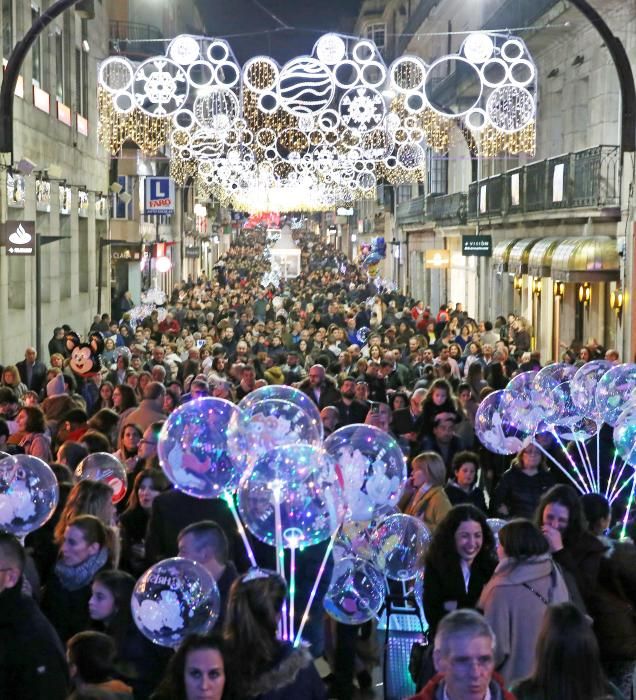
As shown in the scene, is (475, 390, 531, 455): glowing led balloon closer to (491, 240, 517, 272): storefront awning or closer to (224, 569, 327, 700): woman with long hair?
(224, 569, 327, 700): woman with long hair

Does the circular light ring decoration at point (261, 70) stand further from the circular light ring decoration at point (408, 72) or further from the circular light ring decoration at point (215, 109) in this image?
the circular light ring decoration at point (215, 109)

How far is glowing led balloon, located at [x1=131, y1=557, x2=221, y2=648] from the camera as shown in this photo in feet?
19.6

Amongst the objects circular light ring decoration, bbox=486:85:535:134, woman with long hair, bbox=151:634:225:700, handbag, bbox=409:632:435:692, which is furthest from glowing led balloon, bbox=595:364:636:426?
circular light ring decoration, bbox=486:85:535:134

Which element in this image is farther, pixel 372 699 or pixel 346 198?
pixel 346 198

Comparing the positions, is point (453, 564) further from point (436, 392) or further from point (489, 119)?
point (489, 119)

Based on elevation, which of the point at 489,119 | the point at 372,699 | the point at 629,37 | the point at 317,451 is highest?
the point at 629,37

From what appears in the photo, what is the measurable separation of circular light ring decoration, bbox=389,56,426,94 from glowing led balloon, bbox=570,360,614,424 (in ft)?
20.2

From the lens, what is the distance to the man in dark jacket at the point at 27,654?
18.3 ft

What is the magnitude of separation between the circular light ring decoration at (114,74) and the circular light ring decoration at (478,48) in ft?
13.0

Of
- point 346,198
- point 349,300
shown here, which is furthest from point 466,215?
point 346,198

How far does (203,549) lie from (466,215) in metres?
34.9

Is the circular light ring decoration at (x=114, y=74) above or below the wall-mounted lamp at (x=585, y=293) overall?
above

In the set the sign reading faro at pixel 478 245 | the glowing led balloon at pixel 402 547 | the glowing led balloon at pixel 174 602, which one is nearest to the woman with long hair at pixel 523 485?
the glowing led balloon at pixel 402 547

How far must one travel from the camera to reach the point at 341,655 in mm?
8336
